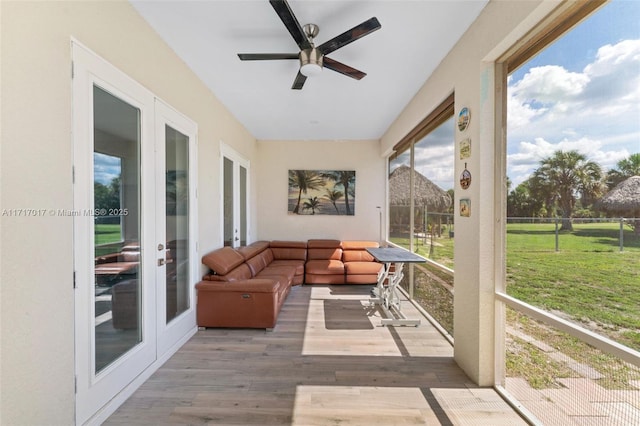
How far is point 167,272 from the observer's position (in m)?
2.66

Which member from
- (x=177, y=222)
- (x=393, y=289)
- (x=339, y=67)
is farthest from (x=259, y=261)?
(x=339, y=67)

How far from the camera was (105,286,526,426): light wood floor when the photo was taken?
188cm

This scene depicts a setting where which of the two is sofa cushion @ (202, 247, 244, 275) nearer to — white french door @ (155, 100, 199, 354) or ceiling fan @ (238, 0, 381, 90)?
white french door @ (155, 100, 199, 354)

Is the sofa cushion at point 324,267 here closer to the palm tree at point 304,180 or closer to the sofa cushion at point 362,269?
the sofa cushion at point 362,269

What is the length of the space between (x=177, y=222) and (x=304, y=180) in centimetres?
361

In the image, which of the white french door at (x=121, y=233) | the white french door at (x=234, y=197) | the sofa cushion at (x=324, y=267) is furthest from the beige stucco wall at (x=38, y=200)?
the sofa cushion at (x=324, y=267)

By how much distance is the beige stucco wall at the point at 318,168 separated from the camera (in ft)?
20.0

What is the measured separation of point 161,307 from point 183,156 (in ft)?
5.31

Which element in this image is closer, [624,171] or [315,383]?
[624,171]

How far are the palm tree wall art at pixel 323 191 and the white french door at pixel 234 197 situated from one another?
1.23 metres

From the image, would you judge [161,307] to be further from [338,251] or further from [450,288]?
[338,251]

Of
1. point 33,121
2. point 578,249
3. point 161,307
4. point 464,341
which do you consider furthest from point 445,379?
point 33,121

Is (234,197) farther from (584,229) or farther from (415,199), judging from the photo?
(584,229)

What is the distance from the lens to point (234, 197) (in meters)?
4.73
